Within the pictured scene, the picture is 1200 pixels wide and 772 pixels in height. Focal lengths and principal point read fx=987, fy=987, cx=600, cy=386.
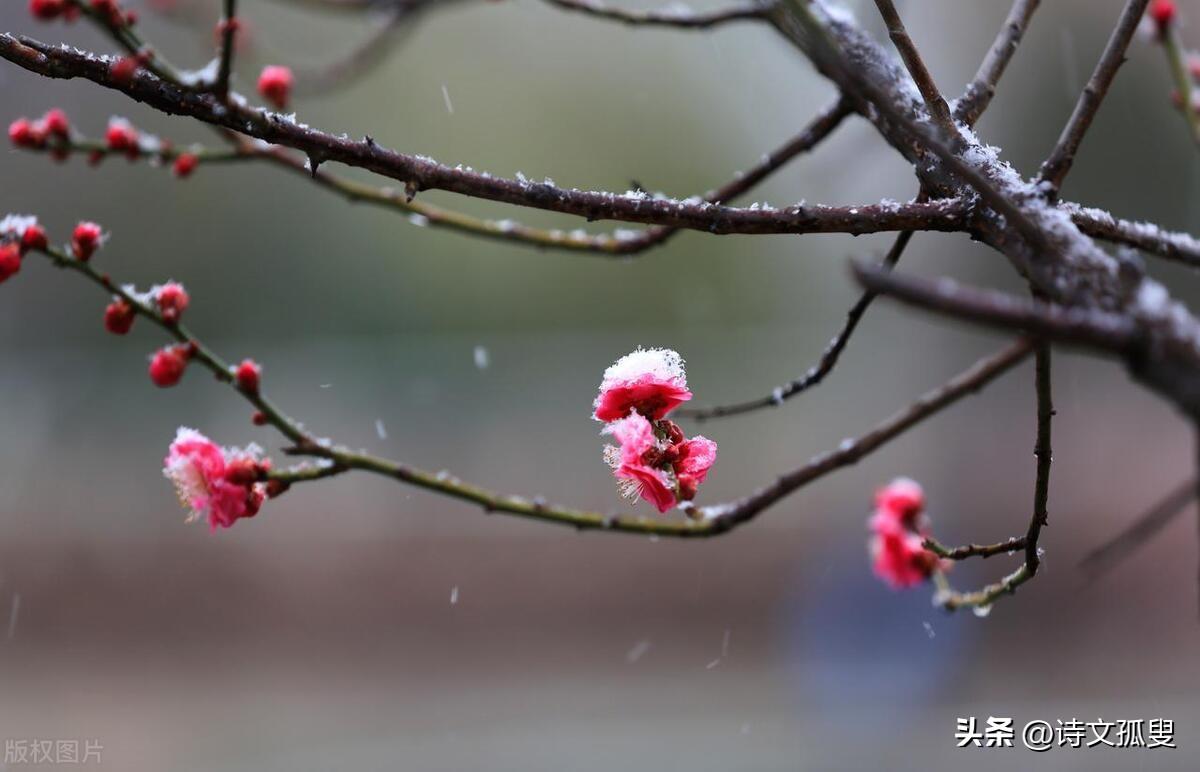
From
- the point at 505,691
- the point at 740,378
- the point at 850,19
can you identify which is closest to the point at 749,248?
the point at 740,378

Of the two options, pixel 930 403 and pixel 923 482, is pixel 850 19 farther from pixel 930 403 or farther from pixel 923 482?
pixel 923 482

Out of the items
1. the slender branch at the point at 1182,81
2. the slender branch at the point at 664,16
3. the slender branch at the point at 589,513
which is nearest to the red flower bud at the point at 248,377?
the slender branch at the point at 589,513

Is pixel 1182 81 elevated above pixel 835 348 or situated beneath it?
elevated above

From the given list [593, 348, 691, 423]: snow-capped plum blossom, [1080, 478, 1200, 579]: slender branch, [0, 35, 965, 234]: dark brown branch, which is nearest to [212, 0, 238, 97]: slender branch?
[0, 35, 965, 234]: dark brown branch

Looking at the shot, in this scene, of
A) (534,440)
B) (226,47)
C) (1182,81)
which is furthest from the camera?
(534,440)

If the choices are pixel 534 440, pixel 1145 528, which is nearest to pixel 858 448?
pixel 1145 528

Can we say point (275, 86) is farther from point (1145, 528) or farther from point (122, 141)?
point (1145, 528)

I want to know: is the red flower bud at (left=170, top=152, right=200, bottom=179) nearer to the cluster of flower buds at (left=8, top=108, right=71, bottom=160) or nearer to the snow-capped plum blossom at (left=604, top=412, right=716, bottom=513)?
the cluster of flower buds at (left=8, top=108, right=71, bottom=160)
